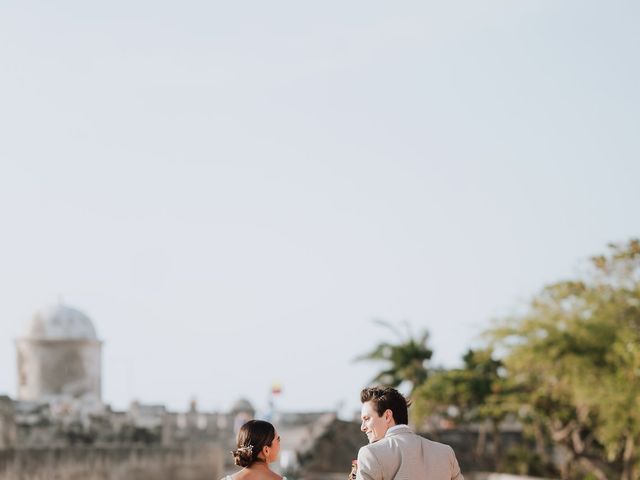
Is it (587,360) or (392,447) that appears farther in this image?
(587,360)

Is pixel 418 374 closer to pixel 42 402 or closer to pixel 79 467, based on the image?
pixel 42 402

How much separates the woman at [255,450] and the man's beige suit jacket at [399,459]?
0.40m

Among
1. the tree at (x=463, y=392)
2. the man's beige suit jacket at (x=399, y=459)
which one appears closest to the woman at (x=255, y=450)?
the man's beige suit jacket at (x=399, y=459)

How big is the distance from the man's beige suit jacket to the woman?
0.40m

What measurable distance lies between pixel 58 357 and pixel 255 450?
56277 mm

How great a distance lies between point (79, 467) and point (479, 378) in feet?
46.7

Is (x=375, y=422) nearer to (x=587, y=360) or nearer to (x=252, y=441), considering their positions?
(x=252, y=441)

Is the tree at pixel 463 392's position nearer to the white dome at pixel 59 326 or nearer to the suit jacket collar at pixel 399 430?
the white dome at pixel 59 326

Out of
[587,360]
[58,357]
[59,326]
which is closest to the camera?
[587,360]

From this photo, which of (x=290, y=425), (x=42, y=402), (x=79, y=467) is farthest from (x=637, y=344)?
(x=290, y=425)

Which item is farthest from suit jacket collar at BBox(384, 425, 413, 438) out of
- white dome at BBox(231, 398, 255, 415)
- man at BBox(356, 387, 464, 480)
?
white dome at BBox(231, 398, 255, 415)

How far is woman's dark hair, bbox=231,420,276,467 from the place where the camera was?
617 centimetres

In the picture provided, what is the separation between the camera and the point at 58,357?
61125 millimetres

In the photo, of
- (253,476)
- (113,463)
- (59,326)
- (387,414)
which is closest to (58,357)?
(59,326)
